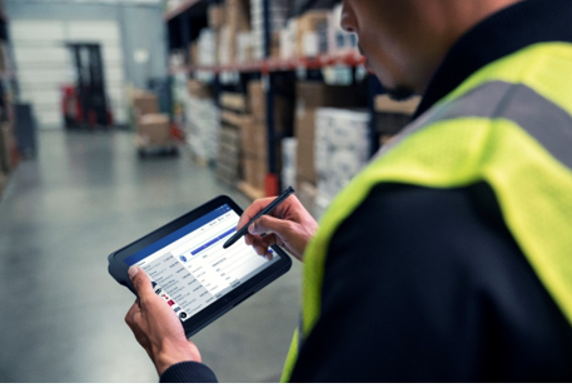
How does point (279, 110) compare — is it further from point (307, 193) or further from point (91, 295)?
point (91, 295)

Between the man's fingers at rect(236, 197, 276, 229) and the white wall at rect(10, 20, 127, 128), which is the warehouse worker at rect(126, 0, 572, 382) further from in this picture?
the white wall at rect(10, 20, 127, 128)

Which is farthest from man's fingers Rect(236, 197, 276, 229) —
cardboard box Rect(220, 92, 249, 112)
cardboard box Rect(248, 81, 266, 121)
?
cardboard box Rect(220, 92, 249, 112)

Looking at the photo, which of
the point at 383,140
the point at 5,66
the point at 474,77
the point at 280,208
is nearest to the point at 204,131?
the point at 5,66

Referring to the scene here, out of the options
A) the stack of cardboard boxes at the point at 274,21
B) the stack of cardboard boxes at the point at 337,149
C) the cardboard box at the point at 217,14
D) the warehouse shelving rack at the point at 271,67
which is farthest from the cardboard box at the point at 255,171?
the cardboard box at the point at 217,14

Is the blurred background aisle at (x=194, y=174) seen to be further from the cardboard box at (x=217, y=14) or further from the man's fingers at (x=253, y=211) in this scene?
the man's fingers at (x=253, y=211)

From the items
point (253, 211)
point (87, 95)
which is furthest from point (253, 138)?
point (87, 95)

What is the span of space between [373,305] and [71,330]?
2.95 meters

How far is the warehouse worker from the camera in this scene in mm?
325

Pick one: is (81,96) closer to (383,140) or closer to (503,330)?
(383,140)

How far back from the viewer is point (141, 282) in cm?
90

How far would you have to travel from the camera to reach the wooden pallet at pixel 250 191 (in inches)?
212

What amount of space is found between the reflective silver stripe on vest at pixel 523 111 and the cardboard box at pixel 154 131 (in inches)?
341

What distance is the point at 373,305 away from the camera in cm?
34

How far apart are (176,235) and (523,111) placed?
809mm
